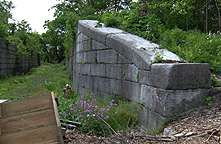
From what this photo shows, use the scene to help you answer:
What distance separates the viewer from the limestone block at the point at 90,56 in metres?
5.65

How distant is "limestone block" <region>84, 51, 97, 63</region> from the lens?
565 cm

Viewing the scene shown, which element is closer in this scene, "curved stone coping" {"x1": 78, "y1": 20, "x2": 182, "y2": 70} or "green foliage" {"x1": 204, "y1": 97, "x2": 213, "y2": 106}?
"green foliage" {"x1": 204, "y1": 97, "x2": 213, "y2": 106}

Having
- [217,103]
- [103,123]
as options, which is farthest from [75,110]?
[217,103]

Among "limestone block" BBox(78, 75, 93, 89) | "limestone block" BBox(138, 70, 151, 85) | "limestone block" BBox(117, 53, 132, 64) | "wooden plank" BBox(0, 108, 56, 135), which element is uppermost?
"limestone block" BBox(117, 53, 132, 64)

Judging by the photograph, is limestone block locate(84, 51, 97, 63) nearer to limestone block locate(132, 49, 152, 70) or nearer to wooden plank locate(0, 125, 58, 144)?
limestone block locate(132, 49, 152, 70)

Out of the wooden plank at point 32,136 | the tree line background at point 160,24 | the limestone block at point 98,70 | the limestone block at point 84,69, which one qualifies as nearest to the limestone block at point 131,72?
the tree line background at point 160,24

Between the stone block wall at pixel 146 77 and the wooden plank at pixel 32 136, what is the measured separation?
5.19ft

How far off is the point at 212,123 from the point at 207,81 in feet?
2.64

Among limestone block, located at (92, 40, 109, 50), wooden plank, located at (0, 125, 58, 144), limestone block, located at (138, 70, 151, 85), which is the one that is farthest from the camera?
limestone block, located at (92, 40, 109, 50)

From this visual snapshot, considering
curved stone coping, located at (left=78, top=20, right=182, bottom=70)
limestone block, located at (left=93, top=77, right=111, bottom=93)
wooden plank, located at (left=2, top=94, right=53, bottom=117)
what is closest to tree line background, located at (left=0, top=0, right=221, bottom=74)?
curved stone coping, located at (left=78, top=20, right=182, bottom=70)

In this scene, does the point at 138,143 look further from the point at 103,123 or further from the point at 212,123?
the point at 103,123

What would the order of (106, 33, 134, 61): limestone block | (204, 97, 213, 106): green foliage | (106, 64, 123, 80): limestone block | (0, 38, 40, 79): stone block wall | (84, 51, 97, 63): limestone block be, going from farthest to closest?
(0, 38, 40, 79): stone block wall, (84, 51, 97, 63): limestone block, (106, 64, 123, 80): limestone block, (106, 33, 134, 61): limestone block, (204, 97, 213, 106): green foliage

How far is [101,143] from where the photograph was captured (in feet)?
8.54

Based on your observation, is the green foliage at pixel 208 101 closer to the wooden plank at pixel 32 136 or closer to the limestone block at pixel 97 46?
the wooden plank at pixel 32 136
